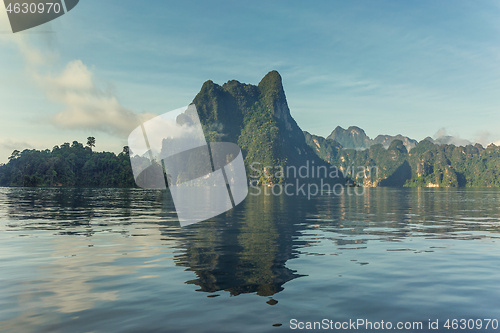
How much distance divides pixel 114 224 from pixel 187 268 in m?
18.8

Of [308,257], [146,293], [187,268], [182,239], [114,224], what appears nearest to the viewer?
[146,293]

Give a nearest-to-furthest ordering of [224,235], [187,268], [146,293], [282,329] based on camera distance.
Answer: [282,329] → [146,293] → [187,268] → [224,235]

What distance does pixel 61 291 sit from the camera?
11.0 metres

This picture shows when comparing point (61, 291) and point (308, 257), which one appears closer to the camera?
point (61, 291)

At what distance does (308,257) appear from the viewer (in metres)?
16.9

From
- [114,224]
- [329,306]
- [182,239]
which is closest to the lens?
[329,306]

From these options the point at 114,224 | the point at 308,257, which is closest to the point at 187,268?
the point at 308,257

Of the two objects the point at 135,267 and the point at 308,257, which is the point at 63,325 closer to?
the point at 135,267

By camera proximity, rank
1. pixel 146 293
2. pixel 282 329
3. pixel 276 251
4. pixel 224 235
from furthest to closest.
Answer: pixel 224 235 < pixel 276 251 < pixel 146 293 < pixel 282 329

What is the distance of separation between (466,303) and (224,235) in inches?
665

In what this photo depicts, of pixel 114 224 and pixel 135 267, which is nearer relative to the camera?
pixel 135 267

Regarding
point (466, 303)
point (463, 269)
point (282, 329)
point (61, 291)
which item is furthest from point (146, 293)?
point (463, 269)

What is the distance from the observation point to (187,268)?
14320mm

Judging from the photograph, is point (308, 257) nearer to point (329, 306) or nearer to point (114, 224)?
point (329, 306)
